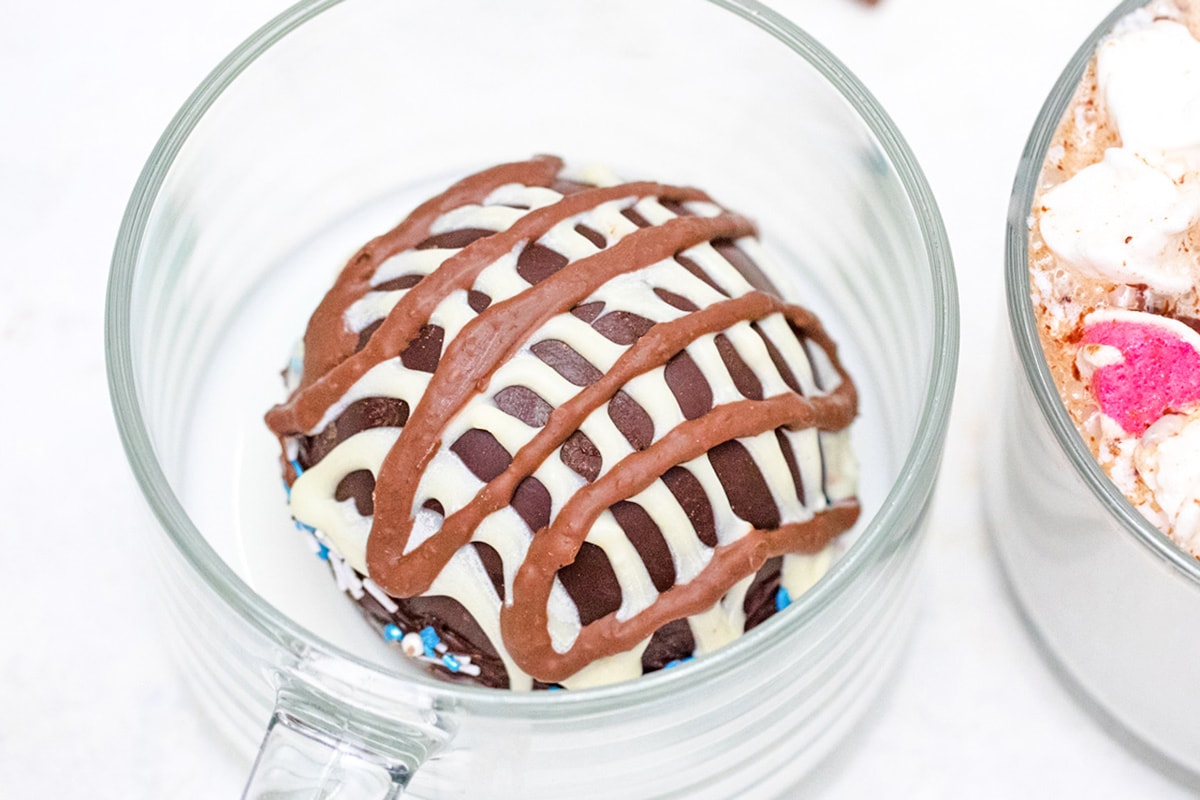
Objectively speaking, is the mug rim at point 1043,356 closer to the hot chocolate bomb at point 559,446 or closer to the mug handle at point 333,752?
the hot chocolate bomb at point 559,446

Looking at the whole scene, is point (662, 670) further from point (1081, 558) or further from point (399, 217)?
point (399, 217)

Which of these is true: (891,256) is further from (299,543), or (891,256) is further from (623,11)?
(299,543)

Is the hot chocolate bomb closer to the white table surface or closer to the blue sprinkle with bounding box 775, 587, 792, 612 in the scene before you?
the blue sprinkle with bounding box 775, 587, 792, 612

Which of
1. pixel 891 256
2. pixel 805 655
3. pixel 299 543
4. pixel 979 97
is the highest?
pixel 979 97

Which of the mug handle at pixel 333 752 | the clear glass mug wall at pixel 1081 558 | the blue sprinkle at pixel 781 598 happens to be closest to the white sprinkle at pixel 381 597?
the mug handle at pixel 333 752

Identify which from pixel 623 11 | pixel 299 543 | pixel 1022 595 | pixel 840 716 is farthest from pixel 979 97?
pixel 299 543
